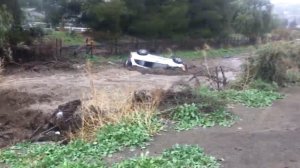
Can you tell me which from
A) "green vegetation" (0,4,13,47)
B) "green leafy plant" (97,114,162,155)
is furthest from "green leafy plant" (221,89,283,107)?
"green vegetation" (0,4,13,47)

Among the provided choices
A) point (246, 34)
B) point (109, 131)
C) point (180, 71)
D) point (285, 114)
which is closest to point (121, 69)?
point (180, 71)

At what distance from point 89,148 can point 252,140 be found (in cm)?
270

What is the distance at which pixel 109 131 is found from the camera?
952 cm

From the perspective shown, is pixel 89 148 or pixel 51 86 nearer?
pixel 89 148

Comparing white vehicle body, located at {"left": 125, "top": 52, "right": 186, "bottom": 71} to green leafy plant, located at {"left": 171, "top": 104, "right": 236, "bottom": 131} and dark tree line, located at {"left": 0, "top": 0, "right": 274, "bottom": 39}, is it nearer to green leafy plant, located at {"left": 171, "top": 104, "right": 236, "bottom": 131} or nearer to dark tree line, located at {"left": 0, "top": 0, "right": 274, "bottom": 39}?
dark tree line, located at {"left": 0, "top": 0, "right": 274, "bottom": 39}

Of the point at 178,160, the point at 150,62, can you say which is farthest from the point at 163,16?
the point at 178,160

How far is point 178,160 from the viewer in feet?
25.7

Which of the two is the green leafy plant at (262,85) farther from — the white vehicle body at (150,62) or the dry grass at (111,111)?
the white vehicle body at (150,62)

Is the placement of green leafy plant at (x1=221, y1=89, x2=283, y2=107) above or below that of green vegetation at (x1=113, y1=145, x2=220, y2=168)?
below

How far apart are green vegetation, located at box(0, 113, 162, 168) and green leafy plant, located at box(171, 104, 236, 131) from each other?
0.70 m

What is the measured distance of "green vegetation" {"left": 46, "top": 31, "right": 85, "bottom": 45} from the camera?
3462cm

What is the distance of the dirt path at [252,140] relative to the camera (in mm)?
8086

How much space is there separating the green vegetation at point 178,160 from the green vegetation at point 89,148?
625 mm

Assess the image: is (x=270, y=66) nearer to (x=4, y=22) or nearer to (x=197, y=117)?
(x=197, y=117)
